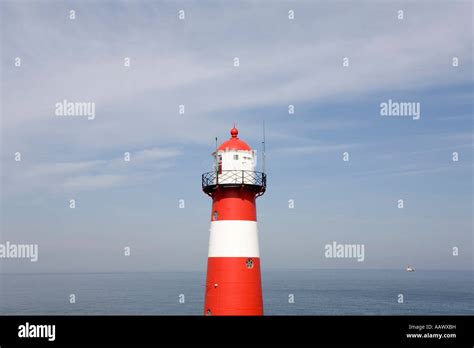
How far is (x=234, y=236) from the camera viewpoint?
28516 mm

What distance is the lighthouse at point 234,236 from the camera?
93.3ft

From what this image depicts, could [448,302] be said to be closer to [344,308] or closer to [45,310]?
[344,308]

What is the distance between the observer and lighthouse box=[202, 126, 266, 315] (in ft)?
93.3
